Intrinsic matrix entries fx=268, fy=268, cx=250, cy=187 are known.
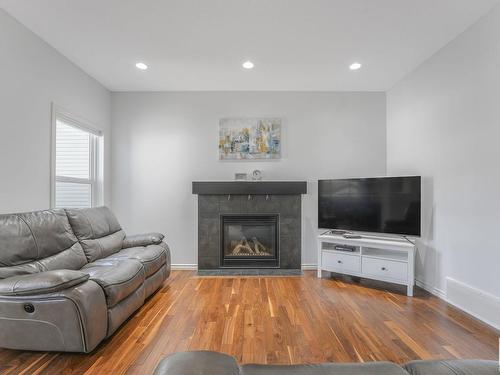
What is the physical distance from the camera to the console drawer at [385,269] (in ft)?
10.5

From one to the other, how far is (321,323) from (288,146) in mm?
2664

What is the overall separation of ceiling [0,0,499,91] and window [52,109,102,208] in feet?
2.59

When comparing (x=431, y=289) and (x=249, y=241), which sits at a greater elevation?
(x=249, y=241)

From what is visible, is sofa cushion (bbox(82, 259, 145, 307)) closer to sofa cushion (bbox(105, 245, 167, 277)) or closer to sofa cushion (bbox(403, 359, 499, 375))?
sofa cushion (bbox(105, 245, 167, 277))

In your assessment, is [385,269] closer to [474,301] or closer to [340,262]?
[340,262]

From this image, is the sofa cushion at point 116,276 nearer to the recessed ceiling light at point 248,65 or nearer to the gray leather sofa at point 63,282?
the gray leather sofa at point 63,282

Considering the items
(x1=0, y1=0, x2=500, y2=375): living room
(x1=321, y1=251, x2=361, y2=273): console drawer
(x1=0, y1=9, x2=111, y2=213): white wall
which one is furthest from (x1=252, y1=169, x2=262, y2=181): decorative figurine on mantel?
(x1=0, y1=9, x2=111, y2=213): white wall

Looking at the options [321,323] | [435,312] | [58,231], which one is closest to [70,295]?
[58,231]

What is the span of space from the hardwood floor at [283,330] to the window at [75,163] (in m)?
1.74

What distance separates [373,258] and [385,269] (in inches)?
7.1

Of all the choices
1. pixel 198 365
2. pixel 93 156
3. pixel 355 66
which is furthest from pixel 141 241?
pixel 355 66

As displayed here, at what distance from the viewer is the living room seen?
2.04 metres

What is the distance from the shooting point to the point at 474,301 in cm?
258

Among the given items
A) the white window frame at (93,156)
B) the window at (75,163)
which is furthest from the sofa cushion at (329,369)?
the white window frame at (93,156)
